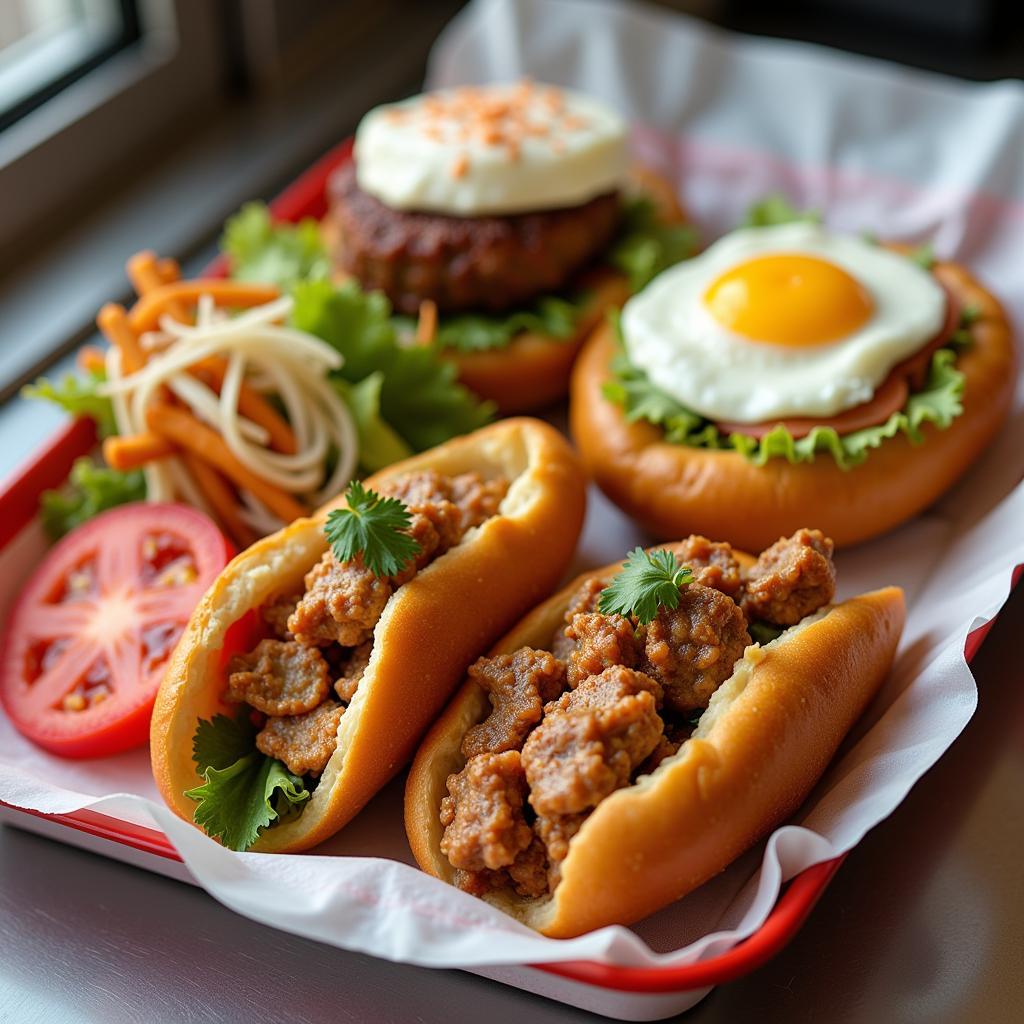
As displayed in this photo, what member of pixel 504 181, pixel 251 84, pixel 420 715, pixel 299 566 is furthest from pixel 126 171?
pixel 420 715

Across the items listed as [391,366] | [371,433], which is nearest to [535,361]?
[391,366]

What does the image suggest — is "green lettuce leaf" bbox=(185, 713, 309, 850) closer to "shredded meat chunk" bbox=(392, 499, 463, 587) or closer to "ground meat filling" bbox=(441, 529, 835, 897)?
"ground meat filling" bbox=(441, 529, 835, 897)

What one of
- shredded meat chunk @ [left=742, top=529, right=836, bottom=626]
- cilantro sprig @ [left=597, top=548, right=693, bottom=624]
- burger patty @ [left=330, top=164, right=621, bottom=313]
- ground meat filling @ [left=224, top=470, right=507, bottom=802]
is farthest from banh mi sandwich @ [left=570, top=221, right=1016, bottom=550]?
ground meat filling @ [left=224, top=470, right=507, bottom=802]

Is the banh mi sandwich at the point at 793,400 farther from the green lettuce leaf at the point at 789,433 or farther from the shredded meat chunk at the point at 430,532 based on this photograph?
the shredded meat chunk at the point at 430,532

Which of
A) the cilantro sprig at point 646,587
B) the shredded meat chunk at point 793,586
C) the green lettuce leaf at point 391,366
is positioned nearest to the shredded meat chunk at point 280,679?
the cilantro sprig at point 646,587

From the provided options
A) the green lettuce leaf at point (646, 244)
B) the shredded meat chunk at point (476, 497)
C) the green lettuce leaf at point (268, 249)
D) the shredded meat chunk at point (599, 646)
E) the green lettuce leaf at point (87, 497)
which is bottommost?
the green lettuce leaf at point (87, 497)

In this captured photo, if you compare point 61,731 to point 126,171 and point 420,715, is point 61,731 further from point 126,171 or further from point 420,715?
point 126,171

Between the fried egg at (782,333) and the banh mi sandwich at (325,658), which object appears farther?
the fried egg at (782,333)
